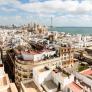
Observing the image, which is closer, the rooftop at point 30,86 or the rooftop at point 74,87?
the rooftop at point 74,87

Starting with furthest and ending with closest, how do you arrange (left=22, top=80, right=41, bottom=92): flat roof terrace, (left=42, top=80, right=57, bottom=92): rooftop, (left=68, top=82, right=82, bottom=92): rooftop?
(left=42, top=80, right=57, bottom=92): rooftop
(left=22, top=80, right=41, bottom=92): flat roof terrace
(left=68, top=82, right=82, bottom=92): rooftop

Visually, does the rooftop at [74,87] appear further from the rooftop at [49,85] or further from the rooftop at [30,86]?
the rooftop at [30,86]

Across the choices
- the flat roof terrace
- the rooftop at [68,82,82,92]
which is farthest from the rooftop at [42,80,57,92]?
the rooftop at [68,82,82,92]

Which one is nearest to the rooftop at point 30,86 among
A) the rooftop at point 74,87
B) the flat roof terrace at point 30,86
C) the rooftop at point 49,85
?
the flat roof terrace at point 30,86

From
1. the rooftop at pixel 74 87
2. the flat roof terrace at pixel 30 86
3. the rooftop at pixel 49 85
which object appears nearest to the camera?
the rooftop at pixel 74 87

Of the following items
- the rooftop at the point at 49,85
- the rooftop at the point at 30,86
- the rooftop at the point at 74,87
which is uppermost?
the rooftop at the point at 74,87

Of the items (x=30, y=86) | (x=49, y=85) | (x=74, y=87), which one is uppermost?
(x=74, y=87)

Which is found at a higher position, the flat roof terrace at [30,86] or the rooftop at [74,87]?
the rooftop at [74,87]

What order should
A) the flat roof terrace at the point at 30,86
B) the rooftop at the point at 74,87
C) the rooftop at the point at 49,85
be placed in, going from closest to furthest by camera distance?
the rooftop at the point at 74,87
the flat roof terrace at the point at 30,86
the rooftop at the point at 49,85

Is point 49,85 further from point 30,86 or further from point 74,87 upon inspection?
point 74,87

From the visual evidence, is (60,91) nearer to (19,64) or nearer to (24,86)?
(24,86)

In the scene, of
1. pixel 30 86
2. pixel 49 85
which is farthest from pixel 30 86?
pixel 49 85

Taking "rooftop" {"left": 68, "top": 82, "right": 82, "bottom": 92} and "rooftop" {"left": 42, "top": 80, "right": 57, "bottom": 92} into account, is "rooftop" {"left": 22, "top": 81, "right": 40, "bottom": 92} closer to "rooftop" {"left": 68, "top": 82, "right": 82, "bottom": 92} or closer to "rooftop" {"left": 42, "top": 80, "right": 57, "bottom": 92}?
"rooftop" {"left": 42, "top": 80, "right": 57, "bottom": 92}

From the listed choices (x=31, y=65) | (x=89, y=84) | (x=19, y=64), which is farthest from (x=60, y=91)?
(x=19, y=64)
